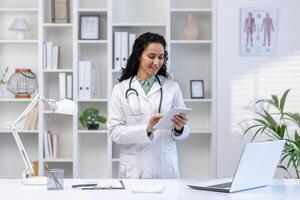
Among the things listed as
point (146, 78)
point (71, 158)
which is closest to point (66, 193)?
point (146, 78)

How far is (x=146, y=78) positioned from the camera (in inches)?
138

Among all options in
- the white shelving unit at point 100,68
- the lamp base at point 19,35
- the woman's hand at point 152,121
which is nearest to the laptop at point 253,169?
the woman's hand at point 152,121

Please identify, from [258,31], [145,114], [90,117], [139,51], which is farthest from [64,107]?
[258,31]

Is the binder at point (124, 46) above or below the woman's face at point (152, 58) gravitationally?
above

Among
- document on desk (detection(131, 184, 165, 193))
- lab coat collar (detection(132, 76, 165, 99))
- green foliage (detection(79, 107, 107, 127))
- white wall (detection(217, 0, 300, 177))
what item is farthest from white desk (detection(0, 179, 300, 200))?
green foliage (detection(79, 107, 107, 127))

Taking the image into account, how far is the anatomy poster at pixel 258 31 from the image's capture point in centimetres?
470

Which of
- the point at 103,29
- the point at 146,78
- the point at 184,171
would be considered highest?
the point at 103,29

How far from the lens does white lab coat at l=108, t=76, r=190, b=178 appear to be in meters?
3.31

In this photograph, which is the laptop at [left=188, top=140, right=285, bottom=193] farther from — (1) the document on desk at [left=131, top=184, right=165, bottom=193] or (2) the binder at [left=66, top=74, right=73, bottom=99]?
(2) the binder at [left=66, top=74, right=73, bottom=99]

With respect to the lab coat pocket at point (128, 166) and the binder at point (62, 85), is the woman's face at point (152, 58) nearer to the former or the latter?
the lab coat pocket at point (128, 166)

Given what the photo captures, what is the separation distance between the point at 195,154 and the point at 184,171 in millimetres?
186

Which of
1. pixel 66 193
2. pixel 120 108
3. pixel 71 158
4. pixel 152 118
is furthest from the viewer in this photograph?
pixel 71 158

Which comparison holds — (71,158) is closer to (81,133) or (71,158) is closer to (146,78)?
(81,133)

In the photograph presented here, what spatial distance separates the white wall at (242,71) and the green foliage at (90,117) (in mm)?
1036
